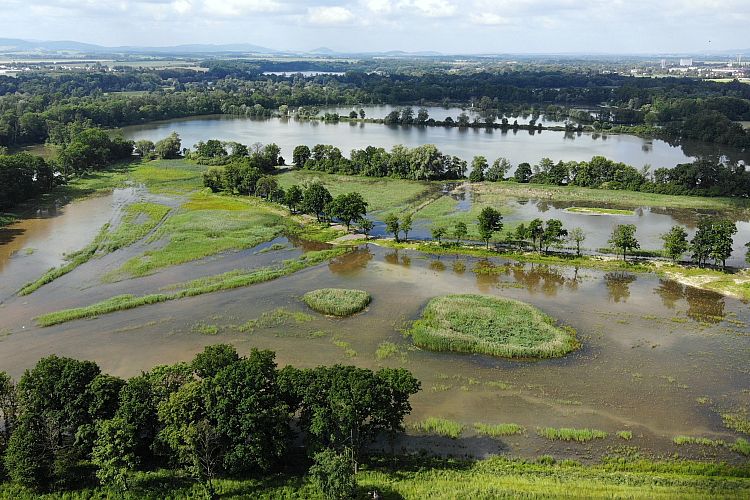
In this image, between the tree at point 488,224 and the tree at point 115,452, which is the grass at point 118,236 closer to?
the tree at point 115,452

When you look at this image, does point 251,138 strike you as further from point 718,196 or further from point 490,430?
point 490,430

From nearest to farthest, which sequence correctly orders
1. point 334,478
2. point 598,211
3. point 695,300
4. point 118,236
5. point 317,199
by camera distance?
1. point 334,478
2. point 695,300
3. point 118,236
4. point 317,199
5. point 598,211

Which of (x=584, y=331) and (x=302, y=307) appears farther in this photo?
(x=302, y=307)

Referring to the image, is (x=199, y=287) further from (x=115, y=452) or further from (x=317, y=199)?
(x=115, y=452)

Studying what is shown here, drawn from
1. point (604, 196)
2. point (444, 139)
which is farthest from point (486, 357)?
point (444, 139)

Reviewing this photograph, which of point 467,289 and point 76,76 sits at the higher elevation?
point 76,76

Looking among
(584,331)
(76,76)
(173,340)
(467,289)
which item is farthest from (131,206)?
(76,76)
